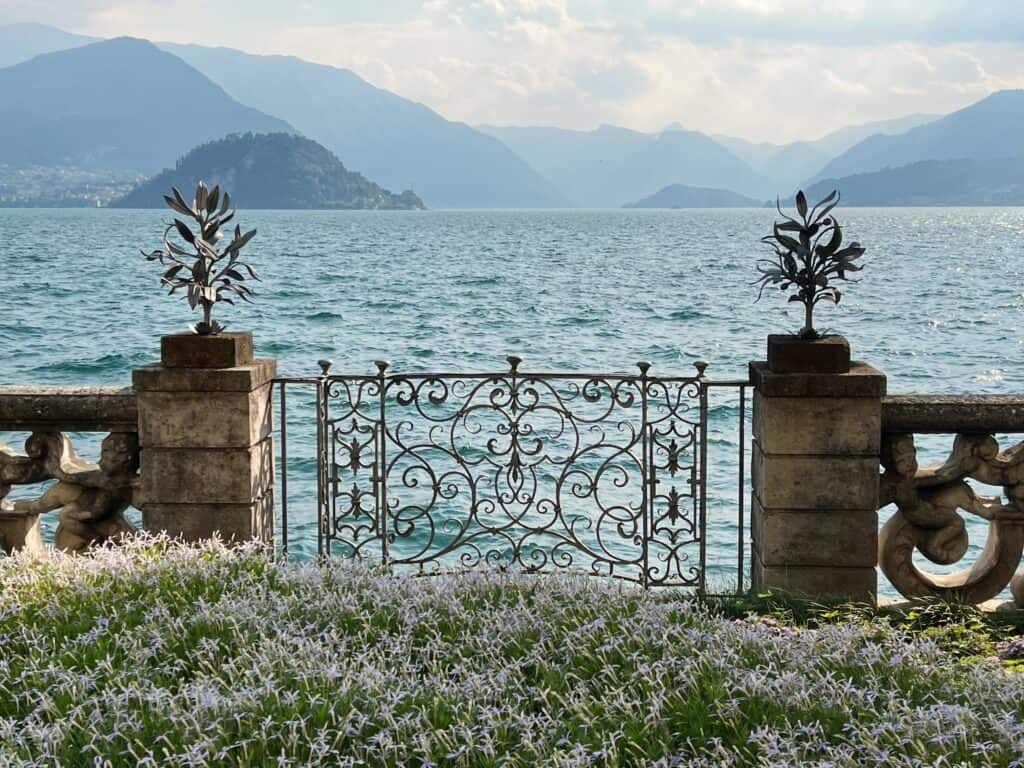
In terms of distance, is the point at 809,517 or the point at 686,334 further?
the point at 686,334

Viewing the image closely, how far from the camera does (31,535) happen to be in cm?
719

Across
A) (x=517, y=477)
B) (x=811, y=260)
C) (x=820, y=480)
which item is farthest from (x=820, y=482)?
(x=517, y=477)

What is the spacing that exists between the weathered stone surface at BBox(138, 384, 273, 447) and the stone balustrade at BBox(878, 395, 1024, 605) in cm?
383

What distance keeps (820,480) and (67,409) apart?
450cm

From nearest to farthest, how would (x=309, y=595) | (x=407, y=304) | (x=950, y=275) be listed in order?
(x=309, y=595) < (x=407, y=304) < (x=950, y=275)

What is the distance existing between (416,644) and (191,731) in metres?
1.20

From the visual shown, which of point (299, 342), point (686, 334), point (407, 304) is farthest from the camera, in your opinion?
point (407, 304)

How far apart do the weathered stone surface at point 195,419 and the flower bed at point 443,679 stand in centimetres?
138

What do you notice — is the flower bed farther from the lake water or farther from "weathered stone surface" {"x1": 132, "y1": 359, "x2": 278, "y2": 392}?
the lake water

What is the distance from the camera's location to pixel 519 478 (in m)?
12.6

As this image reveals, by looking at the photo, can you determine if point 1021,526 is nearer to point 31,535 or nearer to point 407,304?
point 31,535

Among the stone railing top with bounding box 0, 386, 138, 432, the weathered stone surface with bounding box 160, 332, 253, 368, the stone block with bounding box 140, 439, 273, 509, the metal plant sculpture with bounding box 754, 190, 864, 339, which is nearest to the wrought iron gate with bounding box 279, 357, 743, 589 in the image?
the stone block with bounding box 140, 439, 273, 509

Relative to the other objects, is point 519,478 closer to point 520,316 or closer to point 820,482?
point 820,482

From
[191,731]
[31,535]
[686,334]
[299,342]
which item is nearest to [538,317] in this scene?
[686,334]
